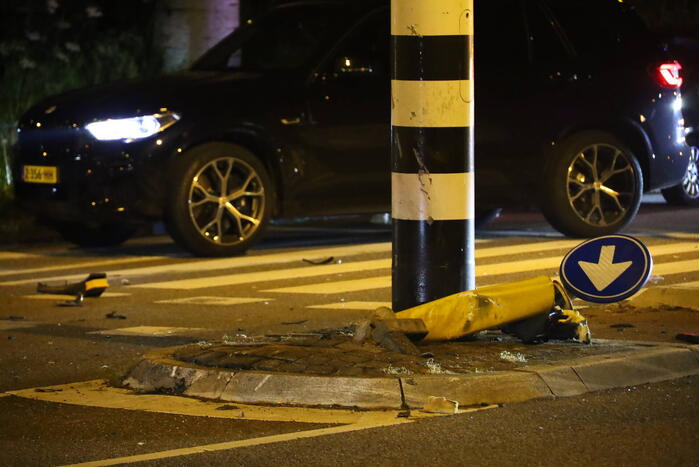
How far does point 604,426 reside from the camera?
6051mm

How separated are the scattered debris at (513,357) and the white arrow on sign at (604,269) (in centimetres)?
67

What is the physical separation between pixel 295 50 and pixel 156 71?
563 cm

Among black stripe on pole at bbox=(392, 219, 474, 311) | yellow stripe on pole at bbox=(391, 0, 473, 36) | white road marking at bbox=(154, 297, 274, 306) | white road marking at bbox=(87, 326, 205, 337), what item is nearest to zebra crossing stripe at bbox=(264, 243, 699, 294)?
white road marking at bbox=(154, 297, 274, 306)

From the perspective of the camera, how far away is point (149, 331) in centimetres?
874

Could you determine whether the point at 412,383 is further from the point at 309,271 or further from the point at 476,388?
the point at 309,271

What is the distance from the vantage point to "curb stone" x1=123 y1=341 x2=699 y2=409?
255 inches

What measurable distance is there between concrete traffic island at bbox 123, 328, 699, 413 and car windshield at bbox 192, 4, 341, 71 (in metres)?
5.24

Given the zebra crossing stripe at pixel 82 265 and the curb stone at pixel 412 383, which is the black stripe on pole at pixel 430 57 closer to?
the curb stone at pixel 412 383

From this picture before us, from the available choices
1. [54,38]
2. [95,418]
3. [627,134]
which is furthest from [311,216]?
[54,38]

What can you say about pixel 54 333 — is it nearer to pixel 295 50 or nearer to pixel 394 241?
pixel 394 241

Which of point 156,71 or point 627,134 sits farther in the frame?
point 156,71

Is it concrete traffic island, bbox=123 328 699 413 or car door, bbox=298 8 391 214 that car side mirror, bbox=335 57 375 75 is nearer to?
car door, bbox=298 8 391 214

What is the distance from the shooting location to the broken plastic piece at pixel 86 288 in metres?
10.2

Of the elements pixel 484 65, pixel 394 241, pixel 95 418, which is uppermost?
pixel 484 65
